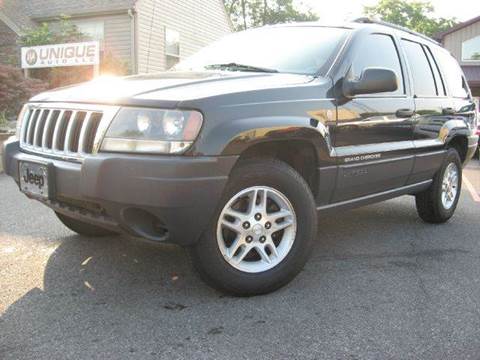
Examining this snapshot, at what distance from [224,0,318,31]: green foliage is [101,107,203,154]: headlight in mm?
41868

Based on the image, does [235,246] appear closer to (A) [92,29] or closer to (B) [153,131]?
(B) [153,131]

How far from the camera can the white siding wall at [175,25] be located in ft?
57.8

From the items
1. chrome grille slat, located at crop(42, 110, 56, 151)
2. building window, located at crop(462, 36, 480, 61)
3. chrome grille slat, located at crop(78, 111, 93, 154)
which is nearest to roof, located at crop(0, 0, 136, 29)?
chrome grille slat, located at crop(42, 110, 56, 151)

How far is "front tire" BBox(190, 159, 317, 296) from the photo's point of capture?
3205 mm

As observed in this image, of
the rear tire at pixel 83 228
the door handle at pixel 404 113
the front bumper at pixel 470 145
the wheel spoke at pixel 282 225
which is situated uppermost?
the door handle at pixel 404 113

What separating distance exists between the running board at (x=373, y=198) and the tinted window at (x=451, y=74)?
1.12 m

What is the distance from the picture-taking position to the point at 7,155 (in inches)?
147

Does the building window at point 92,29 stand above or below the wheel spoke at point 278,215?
above

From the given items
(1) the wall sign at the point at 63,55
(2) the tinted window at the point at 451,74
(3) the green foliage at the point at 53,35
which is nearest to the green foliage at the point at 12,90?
(1) the wall sign at the point at 63,55

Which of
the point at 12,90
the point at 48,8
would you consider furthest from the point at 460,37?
the point at 12,90

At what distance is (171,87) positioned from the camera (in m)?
3.24

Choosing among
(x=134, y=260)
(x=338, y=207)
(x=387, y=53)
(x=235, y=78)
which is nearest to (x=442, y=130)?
(x=387, y=53)

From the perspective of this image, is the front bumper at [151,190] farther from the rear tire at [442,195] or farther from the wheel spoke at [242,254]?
the rear tire at [442,195]

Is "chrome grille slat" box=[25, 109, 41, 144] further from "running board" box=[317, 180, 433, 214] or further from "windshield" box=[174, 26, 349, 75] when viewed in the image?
"running board" box=[317, 180, 433, 214]
